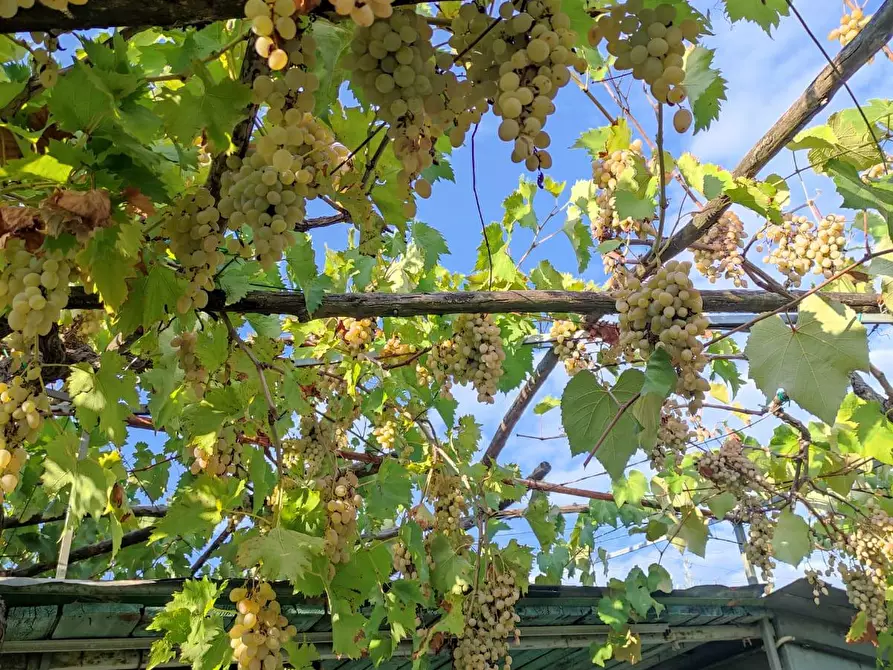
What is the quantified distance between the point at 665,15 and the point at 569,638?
3.95 metres

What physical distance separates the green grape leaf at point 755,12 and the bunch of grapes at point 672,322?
2.00 feet

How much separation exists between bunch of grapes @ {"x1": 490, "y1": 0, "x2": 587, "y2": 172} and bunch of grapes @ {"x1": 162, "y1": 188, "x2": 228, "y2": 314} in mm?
709

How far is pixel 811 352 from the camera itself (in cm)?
162

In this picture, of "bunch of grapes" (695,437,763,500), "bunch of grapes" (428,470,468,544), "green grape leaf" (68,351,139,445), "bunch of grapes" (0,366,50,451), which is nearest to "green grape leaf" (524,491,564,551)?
"bunch of grapes" (428,470,468,544)

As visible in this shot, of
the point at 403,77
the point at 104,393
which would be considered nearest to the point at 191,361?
the point at 104,393

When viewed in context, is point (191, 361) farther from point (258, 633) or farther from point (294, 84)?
point (294, 84)

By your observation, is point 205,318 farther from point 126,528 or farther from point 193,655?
point 126,528

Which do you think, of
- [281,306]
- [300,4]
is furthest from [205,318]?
[300,4]

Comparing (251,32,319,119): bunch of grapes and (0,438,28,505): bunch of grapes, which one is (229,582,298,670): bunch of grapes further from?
(251,32,319,119): bunch of grapes

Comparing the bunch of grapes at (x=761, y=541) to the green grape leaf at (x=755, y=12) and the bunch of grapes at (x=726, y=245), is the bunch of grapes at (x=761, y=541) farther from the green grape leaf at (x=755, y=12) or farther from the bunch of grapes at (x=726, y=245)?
the green grape leaf at (x=755, y=12)

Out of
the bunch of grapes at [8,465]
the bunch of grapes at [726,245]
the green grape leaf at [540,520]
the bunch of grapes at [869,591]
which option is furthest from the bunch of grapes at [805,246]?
the bunch of grapes at [8,465]

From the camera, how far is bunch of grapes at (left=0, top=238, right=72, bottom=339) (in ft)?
3.72

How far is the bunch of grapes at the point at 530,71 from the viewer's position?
826 mm

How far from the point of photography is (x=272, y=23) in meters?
0.77
